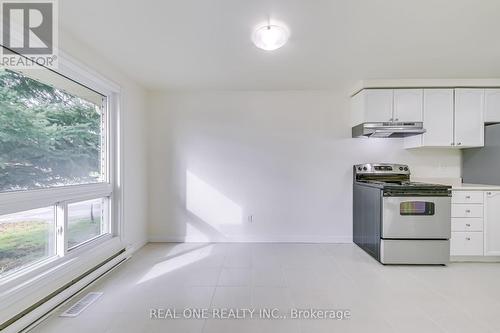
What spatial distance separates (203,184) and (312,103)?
2170 millimetres

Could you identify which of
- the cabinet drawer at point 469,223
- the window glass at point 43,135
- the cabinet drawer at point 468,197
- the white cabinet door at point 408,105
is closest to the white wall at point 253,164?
the white cabinet door at point 408,105

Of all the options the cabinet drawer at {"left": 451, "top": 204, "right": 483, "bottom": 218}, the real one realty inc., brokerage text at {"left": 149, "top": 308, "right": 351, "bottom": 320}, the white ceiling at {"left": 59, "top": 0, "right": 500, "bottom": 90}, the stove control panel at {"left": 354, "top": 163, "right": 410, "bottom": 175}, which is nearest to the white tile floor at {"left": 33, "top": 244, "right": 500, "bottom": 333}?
the real one realty inc., brokerage text at {"left": 149, "top": 308, "right": 351, "bottom": 320}

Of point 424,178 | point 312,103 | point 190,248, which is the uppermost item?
point 312,103

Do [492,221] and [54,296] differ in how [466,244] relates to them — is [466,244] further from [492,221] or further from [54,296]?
[54,296]

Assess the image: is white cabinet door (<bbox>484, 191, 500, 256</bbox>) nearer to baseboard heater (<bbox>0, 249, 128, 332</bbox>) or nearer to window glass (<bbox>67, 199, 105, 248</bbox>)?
baseboard heater (<bbox>0, 249, 128, 332</bbox>)

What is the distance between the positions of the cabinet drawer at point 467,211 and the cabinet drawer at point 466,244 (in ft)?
0.75

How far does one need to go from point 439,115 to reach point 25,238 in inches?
191

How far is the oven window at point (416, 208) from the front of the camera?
9.59ft

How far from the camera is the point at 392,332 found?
1.71 meters

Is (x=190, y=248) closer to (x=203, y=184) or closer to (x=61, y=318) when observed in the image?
(x=203, y=184)

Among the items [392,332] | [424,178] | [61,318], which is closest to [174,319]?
[61,318]

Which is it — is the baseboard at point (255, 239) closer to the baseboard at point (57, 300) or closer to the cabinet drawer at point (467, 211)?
the baseboard at point (57, 300)

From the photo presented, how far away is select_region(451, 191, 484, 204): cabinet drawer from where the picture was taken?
9.87ft

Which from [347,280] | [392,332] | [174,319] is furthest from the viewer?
[347,280]
